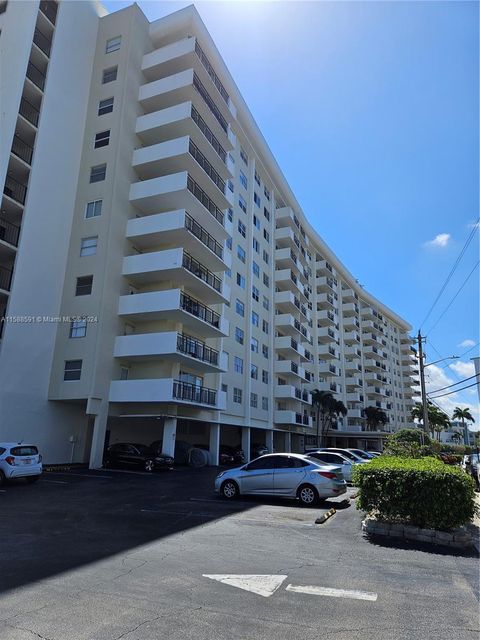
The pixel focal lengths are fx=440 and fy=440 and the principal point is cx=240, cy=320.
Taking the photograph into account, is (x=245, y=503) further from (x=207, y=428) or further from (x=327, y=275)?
(x=327, y=275)

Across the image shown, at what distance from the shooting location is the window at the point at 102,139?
2925cm

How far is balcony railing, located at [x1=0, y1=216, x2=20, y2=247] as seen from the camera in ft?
83.2

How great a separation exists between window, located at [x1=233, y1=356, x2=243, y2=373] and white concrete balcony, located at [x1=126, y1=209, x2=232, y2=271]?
9673 mm

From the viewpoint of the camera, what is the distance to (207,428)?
3572 centimetres

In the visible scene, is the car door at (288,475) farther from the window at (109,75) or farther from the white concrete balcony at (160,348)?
the window at (109,75)

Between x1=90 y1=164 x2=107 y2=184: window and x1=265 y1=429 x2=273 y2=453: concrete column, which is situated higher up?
x1=90 y1=164 x2=107 y2=184: window

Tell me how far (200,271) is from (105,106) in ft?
43.3

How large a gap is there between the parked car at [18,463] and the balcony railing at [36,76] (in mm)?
22885

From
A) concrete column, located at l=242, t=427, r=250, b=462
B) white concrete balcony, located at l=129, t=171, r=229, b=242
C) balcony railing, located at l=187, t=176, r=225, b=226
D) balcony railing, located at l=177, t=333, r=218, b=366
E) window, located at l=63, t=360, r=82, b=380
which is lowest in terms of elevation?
concrete column, located at l=242, t=427, r=250, b=462

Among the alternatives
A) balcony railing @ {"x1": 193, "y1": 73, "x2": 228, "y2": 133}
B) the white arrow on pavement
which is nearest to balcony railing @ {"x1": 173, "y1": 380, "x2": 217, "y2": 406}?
the white arrow on pavement

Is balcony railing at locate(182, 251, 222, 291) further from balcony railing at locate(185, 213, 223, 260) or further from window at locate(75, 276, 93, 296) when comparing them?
window at locate(75, 276, 93, 296)

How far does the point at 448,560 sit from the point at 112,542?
585cm

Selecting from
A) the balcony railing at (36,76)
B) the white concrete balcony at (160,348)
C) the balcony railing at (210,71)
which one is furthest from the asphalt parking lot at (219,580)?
the balcony railing at (210,71)

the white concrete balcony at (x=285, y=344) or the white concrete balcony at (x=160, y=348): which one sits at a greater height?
the white concrete balcony at (x=285, y=344)
